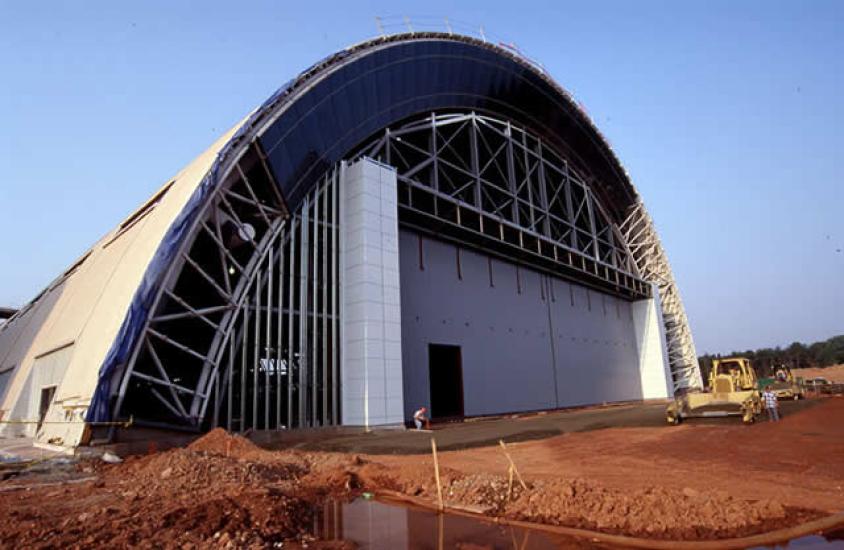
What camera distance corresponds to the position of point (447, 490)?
26.7ft

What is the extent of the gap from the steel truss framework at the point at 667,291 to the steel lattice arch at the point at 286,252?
16.4 m

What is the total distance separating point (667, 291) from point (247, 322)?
4239 centimetres

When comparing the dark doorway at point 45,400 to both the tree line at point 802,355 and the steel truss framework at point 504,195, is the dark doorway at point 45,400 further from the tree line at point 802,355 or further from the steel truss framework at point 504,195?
the tree line at point 802,355

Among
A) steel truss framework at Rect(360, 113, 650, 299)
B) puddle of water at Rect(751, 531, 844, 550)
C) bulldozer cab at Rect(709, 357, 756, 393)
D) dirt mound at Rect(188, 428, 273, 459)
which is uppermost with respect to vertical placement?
steel truss framework at Rect(360, 113, 650, 299)

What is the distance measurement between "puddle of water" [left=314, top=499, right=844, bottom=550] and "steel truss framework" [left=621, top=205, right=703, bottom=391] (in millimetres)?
42203

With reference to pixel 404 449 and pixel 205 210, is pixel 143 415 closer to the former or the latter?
pixel 205 210

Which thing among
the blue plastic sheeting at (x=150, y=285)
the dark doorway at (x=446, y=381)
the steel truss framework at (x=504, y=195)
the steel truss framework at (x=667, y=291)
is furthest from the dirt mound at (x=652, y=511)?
the steel truss framework at (x=667, y=291)

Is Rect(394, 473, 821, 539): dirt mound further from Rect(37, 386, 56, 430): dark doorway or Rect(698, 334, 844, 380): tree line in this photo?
Rect(698, 334, 844, 380): tree line

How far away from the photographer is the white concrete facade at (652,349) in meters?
44.7

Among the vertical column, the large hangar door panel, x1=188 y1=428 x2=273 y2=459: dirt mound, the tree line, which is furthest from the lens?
the tree line

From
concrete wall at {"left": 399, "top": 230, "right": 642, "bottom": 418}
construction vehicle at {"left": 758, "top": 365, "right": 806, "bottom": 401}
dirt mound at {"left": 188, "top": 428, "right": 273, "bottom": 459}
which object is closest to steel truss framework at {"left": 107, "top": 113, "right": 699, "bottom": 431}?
dirt mound at {"left": 188, "top": 428, "right": 273, "bottom": 459}

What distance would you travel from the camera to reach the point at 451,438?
17.4m

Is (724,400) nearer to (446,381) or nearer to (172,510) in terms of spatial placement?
(446,381)

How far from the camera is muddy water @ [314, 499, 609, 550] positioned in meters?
5.80
